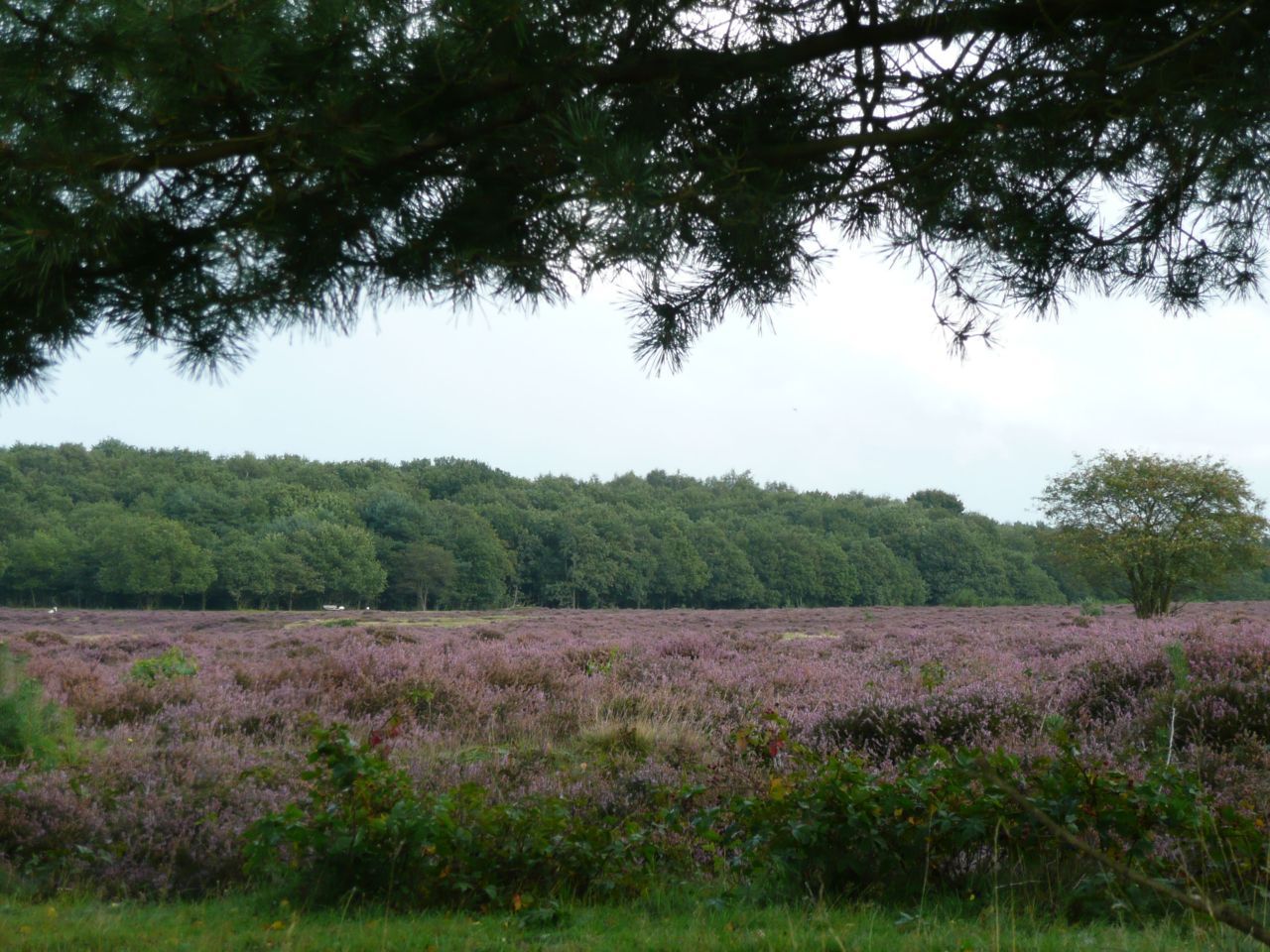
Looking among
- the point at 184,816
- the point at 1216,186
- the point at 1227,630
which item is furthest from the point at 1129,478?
the point at 184,816

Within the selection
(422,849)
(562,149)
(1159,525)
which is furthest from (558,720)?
(1159,525)

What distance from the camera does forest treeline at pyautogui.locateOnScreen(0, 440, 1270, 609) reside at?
60.5m

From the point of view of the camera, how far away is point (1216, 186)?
13.2 ft

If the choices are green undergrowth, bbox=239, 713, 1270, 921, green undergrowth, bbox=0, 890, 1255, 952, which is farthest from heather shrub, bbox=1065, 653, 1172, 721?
green undergrowth, bbox=0, 890, 1255, 952

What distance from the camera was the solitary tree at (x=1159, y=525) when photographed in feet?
89.7

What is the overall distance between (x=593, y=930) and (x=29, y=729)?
5077 mm

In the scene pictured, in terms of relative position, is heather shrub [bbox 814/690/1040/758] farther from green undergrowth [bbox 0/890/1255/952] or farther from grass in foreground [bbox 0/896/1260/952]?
grass in foreground [bbox 0/896/1260/952]

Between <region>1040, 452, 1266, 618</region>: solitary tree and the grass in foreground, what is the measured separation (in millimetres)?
27068

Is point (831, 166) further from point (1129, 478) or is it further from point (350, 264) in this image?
point (1129, 478)

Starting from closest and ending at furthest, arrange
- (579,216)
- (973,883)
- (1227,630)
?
(579,216), (973,883), (1227,630)

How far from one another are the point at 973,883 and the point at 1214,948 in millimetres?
1582

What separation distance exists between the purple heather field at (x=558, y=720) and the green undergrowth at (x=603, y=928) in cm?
90

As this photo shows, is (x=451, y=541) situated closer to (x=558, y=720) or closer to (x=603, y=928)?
(x=558, y=720)

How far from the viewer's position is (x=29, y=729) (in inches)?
257
